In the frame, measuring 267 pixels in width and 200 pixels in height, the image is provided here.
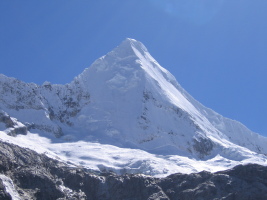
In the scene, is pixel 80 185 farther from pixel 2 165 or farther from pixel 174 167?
pixel 174 167

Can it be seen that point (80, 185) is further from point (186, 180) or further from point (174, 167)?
point (174, 167)

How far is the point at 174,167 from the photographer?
194625 mm

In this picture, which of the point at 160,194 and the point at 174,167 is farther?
the point at 174,167

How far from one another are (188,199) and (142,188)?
437 inches

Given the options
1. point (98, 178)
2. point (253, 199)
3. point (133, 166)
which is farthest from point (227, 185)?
point (133, 166)

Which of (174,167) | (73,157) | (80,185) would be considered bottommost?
(80,185)

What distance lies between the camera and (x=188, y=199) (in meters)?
119

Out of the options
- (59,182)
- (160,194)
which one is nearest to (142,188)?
(160,194)

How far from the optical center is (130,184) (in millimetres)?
126750

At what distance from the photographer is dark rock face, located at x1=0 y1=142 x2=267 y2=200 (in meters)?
117

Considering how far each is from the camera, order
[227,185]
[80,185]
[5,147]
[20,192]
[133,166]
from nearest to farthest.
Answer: [20,192] → [227,185] → [80,185] → [5,147] → [133,166]

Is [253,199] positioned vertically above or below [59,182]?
below

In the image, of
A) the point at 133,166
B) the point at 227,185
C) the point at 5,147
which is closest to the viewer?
the point at 227,185

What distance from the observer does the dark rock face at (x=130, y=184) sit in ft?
384
